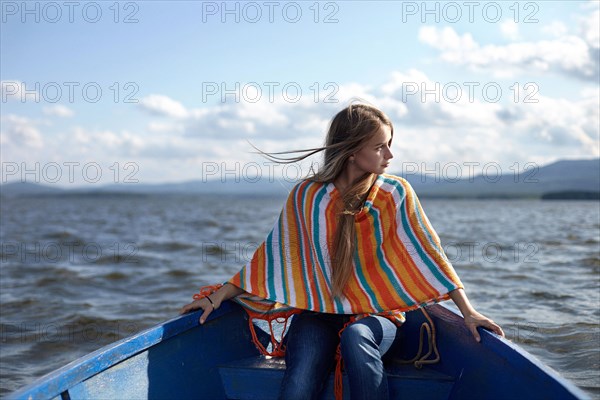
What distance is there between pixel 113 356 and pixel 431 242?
149cm

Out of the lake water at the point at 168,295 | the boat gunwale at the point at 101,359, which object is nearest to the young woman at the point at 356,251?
the boat gunwale at the point at 101,359

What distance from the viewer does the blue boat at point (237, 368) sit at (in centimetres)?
247

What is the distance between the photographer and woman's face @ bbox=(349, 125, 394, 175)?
10.1 ft

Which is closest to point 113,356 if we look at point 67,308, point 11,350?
point 11,350

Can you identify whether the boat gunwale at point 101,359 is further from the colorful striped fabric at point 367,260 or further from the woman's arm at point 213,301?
the colorful striped fabric at point 367,260

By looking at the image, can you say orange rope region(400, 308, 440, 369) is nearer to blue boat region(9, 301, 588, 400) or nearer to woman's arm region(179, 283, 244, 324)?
blue boat region(9, 301, 588, 400)

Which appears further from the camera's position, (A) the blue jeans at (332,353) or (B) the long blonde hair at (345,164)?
(B) the long blonde hair at (345,164)

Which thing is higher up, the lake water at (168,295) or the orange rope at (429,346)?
the orange rope at (429,346)

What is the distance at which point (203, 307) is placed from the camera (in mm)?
3193

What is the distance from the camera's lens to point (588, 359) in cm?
558

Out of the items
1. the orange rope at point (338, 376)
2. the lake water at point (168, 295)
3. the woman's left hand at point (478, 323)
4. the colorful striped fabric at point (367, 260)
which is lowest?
the lake water at point (168, 295)

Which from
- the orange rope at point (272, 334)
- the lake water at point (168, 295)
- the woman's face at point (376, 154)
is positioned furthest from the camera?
the lake water at point (168, 295)

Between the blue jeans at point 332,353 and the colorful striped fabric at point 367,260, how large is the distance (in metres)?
0.10

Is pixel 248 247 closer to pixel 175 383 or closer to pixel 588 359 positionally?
pixel 588 359
